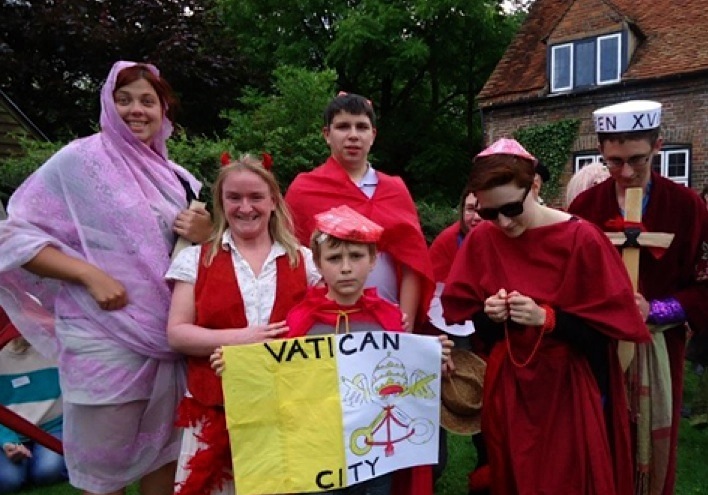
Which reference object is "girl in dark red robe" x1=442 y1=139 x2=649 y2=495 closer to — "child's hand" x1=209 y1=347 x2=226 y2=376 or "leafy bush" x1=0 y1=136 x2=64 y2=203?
"child's hand" x1=209 y1=347 x2=226 y2=376

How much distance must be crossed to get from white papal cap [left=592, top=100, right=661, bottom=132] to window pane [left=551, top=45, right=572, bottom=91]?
14017 mm

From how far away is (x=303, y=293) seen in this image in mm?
2645

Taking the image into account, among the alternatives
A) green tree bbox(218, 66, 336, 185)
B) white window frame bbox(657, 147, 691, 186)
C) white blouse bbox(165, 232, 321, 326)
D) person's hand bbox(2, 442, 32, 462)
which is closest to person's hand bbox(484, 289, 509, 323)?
white blouse bbox(165, 232, 321, 326)

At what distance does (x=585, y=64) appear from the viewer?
51.3ft

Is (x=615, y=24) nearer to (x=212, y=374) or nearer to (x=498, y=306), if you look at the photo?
(x=498, y=306)

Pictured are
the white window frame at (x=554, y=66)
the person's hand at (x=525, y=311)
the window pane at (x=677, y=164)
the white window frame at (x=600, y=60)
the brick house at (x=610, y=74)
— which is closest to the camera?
the person's hand at (x=525, y=311)

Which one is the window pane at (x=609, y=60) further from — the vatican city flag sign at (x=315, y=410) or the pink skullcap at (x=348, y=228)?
the vatican city flag sign at (x=315, y=410)

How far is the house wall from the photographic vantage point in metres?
13.8

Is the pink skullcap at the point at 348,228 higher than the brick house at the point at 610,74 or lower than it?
lower

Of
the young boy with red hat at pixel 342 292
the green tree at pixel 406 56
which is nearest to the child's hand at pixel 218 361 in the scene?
the young boy with red hat at pixel 342 292

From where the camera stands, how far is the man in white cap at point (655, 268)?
2768 millimetres

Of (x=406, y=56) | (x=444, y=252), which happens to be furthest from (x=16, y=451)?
(x=406, y=56)

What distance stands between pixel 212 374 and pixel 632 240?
1.70 m

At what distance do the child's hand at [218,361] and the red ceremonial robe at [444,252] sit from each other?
1754mm
